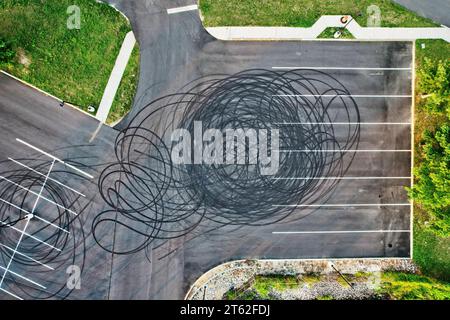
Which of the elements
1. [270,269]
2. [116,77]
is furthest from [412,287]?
[116,77]

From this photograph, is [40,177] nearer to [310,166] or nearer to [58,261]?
[58,261]

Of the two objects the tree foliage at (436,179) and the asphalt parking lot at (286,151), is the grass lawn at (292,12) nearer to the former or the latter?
the asphalt parking lot at (286,151)

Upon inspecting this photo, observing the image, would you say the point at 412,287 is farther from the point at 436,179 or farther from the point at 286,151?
the point at 286,151

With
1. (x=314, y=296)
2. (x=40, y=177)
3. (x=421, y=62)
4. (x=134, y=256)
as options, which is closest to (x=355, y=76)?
(x=421, y=62)

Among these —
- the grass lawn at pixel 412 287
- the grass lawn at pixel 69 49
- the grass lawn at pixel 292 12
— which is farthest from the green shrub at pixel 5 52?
the grass lawn at pixel 412 287

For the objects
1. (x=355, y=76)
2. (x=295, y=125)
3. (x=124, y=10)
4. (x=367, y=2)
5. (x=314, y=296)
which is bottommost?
(x=314, y=296)

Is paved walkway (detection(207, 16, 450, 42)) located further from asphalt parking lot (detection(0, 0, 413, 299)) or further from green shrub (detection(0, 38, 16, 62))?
green shrub (detection(0, 38, 16, 62))
